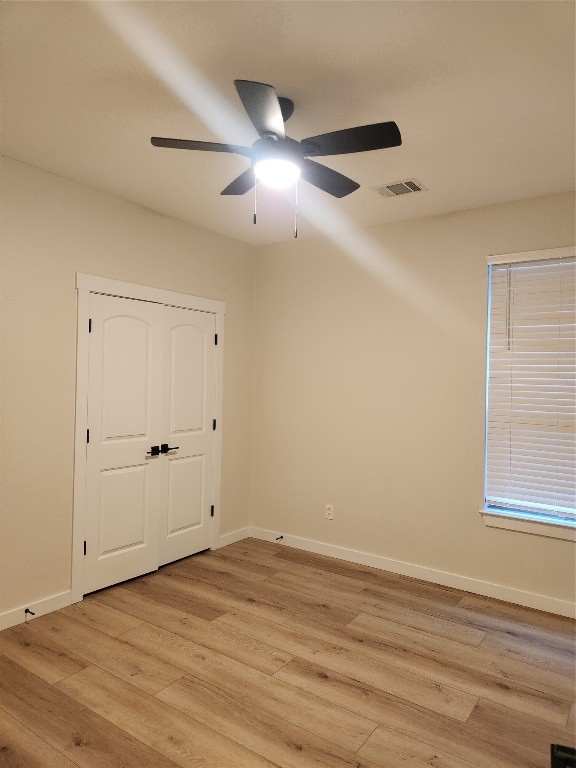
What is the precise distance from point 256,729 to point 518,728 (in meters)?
1.18

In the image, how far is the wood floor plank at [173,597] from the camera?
3.28 metres

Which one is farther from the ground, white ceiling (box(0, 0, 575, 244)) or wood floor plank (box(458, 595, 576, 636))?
white ceiling (box(0, 0, 575, 244))

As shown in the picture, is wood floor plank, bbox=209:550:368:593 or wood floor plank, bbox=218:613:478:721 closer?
wood floor plank, bbox=218:613:478:721

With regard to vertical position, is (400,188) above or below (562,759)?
above

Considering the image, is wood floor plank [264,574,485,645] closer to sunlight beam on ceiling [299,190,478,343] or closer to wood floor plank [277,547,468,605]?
Answer: wood floor plank [277,547,468,605]

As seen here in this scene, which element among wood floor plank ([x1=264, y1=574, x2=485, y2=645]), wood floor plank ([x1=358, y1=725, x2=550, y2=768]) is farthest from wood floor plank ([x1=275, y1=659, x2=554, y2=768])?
wood floor plank ([x1=264, y1=574, x2=485, y2=645])

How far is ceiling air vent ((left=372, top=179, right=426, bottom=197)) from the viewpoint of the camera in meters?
3.25

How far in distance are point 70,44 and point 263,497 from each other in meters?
3.86

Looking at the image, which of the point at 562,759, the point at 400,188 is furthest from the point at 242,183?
the point at 562,759

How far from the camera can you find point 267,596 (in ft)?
11.6

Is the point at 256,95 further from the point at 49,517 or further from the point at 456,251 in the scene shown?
the point at 49,517

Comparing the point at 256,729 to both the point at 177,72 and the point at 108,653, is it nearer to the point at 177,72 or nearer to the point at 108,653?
the point at 108,653

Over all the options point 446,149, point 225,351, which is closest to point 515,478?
point 446,149

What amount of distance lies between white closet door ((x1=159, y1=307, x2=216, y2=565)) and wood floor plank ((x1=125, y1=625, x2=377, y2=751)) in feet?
3.88
